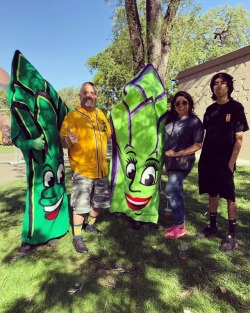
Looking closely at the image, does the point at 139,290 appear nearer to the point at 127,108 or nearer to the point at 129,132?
the point at 129,132

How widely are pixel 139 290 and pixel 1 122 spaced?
27.3m

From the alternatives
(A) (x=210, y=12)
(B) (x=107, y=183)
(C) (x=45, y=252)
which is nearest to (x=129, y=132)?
(B) (x=107, y=183)

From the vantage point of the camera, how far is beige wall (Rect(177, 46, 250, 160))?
35.2ft

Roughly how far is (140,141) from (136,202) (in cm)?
86

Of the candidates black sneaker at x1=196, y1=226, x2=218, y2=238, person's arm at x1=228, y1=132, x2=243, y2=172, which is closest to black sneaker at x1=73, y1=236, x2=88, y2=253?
black sneaker at x1=196, y1=226, x2=218, y2=238

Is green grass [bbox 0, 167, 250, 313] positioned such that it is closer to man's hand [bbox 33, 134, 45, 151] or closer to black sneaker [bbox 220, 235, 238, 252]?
black sneaker [bbox 220, 235, 238, 252]

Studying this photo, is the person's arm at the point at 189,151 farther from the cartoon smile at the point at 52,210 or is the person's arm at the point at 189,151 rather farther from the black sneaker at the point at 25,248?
the black sneaker at the point at 25,248

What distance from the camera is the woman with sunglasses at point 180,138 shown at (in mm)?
3561

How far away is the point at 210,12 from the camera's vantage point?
29594mm

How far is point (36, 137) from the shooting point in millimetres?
3473

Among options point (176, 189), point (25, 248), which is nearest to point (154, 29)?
point (176, 189)

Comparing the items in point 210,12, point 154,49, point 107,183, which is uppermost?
point 210,12

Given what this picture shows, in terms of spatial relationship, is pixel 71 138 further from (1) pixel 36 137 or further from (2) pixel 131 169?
(2) pixel 131 169

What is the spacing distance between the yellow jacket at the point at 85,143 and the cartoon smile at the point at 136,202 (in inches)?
25.0
